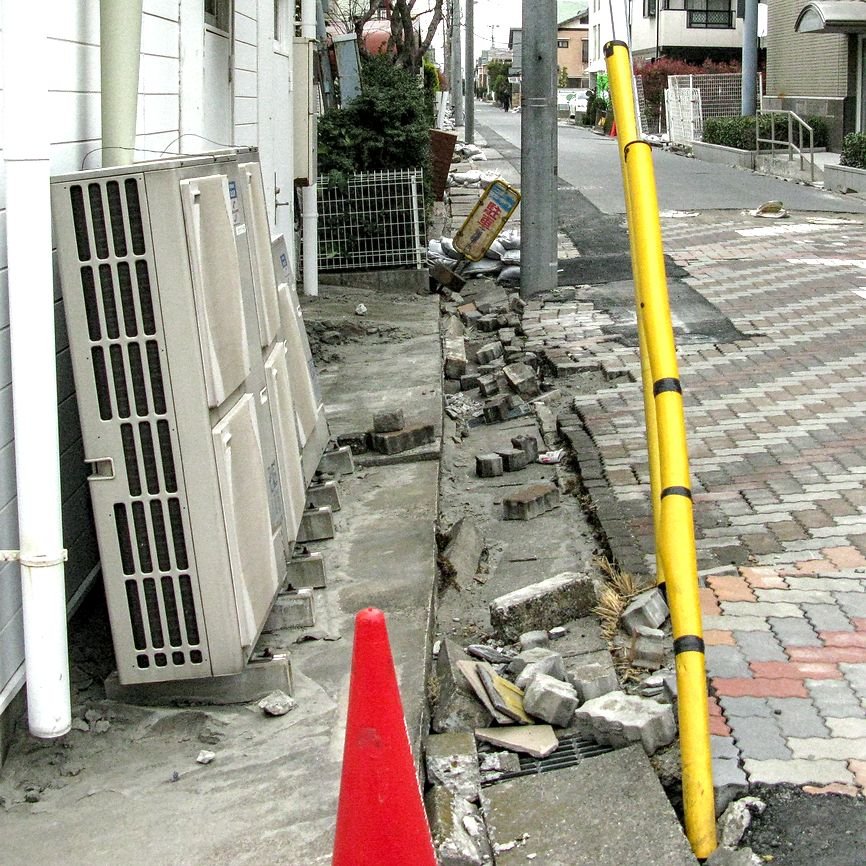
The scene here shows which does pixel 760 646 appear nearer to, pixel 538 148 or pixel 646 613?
pixel 646 613

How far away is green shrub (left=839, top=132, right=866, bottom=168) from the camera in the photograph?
23219 millimetres

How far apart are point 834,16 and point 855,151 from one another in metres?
4.99

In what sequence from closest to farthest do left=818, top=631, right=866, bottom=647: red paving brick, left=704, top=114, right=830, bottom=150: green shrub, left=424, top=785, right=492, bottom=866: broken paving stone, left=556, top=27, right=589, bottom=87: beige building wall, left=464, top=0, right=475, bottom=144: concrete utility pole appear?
left=424, top=785, right=492, bottom=866: broken paving stone, left=818, top=631, right=866, bottom=647: red paving brick, left=704, top=114, right=830, bottom=150: green shrub, left=464, top=0, right=475, bottom=144: concrete utility pole, left=556, top=27, right=589, bottom=87: beige building wall

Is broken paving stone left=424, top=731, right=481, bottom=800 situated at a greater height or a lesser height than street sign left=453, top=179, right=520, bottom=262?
lesser

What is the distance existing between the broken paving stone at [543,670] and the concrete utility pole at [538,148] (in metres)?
8.60

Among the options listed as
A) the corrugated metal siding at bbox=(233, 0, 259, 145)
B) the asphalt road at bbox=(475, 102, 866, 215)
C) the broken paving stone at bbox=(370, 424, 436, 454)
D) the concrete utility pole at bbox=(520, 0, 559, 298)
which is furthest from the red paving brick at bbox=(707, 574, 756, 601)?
the asphalt road at bbox=(475, 102, 866, 215)

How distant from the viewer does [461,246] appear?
13.8m

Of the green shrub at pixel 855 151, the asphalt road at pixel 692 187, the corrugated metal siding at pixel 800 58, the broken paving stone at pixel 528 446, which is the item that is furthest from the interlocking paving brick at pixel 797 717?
the corrugated metal siding at pixel 800 58

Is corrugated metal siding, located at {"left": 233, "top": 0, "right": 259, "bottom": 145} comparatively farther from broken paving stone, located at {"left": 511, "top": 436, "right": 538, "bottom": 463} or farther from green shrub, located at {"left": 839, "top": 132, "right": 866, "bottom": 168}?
green shrub, located at {"left": 839, "top": 132, "right": 866, "bottom": 168}

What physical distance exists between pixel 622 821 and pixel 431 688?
0.95m

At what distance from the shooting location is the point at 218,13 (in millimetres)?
8039

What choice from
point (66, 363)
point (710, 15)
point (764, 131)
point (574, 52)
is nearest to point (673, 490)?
point (66, 363)

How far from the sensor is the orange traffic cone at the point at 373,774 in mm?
2824

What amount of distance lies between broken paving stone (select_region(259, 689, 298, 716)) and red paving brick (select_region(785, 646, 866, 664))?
183 centimetres
